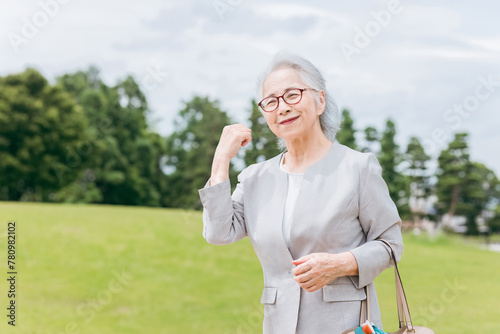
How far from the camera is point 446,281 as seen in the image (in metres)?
10.6

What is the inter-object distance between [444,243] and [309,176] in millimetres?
14615

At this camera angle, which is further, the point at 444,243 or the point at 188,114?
the point at 188,114

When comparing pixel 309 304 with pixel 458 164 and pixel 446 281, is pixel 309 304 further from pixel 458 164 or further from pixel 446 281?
pixel 458 164

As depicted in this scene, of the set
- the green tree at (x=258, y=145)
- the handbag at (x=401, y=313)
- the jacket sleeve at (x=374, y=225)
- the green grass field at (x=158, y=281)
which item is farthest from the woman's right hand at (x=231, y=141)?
the green tree at (x=258, y=145)

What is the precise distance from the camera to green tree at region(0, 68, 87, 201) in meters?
21.8

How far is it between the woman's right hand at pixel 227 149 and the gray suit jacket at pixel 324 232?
4cm

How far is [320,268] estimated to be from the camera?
5.14 feet

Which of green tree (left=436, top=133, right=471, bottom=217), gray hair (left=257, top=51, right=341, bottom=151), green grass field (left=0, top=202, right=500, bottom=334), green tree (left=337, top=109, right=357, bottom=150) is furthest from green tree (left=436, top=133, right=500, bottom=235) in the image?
gray hair (left=257, top=51, right=341, bottom=151)

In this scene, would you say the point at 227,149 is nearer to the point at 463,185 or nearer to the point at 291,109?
the point at 291,109

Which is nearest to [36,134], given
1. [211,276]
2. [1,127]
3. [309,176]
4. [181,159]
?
[1,127]

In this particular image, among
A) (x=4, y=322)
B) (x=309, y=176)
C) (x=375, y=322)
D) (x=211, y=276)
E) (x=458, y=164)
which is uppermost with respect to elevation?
(x=458, y=164)

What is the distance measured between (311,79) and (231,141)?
35cm

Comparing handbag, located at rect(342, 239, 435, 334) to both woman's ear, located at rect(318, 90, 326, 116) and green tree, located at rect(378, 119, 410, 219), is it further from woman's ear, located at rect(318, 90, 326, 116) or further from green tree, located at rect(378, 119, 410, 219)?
green tree, located at rect(378, 119, 410, 219)

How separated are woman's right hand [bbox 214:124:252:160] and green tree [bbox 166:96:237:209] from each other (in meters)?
19.9
